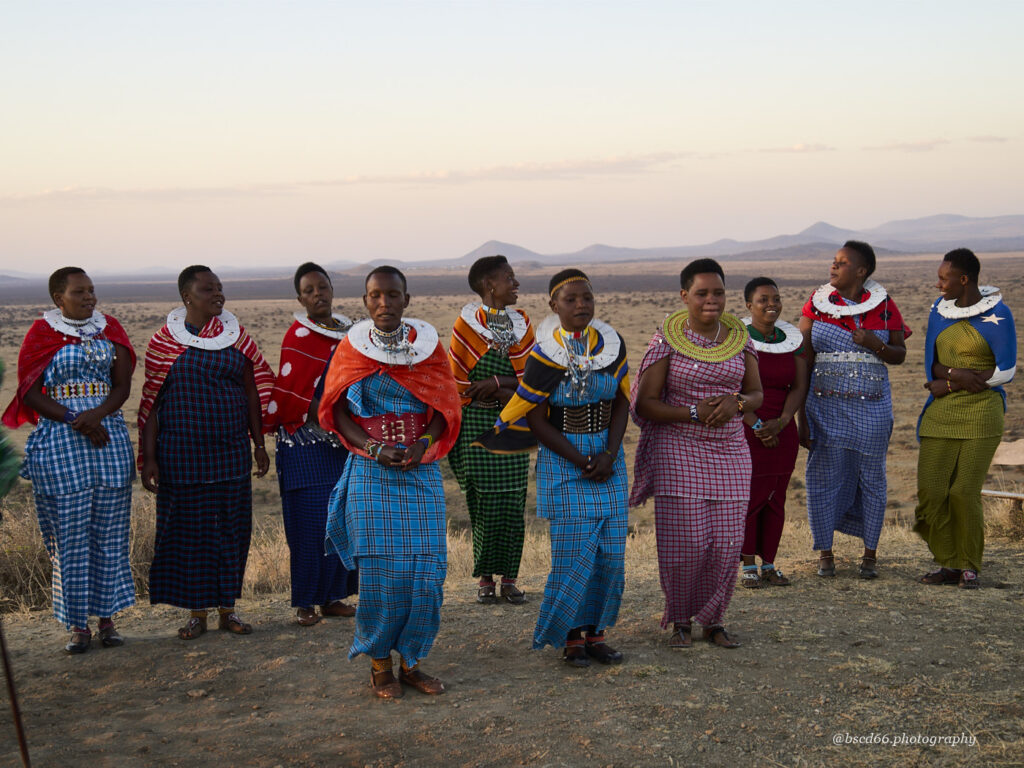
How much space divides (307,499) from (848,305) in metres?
3.83

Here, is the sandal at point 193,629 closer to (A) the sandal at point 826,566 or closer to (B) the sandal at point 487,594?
(B) the sandal at point 487,594

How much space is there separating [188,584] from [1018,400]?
54.1 ft

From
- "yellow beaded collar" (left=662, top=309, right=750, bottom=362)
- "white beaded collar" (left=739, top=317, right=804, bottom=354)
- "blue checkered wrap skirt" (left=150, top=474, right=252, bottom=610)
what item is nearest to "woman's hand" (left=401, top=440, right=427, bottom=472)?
→ "yellow beaded collar" (left=662, top=309, right=750, bottom=362)

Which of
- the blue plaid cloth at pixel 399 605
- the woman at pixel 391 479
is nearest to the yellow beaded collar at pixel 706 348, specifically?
the woman at pixel 391 479

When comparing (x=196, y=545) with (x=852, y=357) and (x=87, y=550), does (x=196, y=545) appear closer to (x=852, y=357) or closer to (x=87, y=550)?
(x=87, y=550)

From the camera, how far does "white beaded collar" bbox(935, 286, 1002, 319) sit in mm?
6578

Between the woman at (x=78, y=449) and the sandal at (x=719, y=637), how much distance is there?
3.46 meters

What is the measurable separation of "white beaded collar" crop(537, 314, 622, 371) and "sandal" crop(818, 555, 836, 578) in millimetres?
2841

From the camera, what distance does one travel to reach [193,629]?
607 centimetres

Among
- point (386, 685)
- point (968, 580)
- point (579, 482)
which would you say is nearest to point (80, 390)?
point (386, 685)

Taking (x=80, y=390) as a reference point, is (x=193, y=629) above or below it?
below

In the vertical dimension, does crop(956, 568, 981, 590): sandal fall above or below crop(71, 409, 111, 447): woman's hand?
below

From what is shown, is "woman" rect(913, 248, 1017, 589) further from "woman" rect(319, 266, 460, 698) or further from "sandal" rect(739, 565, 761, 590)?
"woman" rect(319, 266, 460, 698)

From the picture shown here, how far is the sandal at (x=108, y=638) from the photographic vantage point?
5961 mm
